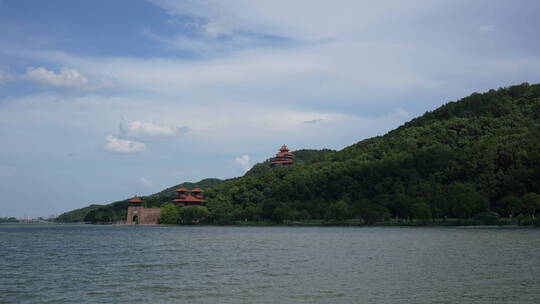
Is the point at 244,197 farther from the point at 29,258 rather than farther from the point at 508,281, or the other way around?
the point at 508,281

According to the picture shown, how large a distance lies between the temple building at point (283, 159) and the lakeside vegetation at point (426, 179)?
33.8 m

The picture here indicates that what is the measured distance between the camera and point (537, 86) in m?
139

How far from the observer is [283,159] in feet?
584

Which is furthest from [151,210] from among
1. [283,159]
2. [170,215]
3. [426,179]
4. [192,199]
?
[426,179]

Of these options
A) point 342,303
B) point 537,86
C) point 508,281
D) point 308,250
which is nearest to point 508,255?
point 508,281

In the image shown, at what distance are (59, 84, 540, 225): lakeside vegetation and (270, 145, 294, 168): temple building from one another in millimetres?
33787

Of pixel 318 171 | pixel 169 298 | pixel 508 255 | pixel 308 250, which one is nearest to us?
pixel 169 298

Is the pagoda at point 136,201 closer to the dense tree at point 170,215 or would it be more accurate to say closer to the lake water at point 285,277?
the dense tree at point 170,215

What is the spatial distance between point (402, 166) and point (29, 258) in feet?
260

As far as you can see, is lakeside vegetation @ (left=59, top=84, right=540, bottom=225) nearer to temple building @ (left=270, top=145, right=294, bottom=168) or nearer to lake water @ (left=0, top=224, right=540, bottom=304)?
temple building @ (left=270, top=145, right=294, bottom=168)

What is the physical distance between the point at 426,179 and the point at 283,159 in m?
84.6

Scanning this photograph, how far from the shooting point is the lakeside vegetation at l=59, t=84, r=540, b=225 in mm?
79250

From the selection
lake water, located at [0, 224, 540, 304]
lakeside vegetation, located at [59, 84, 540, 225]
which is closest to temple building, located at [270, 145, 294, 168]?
lakeside vegetation, located at [59, 84, 540, 225]

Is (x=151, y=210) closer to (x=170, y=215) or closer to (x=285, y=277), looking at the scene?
(x=170, y=215)
